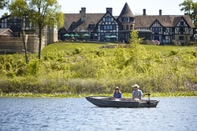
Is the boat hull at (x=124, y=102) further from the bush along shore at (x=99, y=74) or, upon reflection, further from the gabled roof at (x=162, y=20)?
the gabled roof at (x=162, y=20)

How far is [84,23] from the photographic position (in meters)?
136

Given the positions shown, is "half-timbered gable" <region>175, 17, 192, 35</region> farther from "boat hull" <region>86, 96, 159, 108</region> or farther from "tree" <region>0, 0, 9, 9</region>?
"boat hull" <region>86, 96, 159, 108</region>

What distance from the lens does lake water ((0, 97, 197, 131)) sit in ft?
125

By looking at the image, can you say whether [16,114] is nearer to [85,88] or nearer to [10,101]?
[10,101]

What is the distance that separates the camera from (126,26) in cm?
13525

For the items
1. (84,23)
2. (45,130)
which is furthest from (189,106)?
(84,23)

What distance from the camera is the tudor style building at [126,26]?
134 meters

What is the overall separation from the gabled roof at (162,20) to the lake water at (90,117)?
79.5 meters

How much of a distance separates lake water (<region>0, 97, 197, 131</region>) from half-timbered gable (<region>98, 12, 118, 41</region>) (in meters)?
76.4

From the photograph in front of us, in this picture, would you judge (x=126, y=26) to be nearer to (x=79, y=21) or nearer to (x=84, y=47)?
(x=79, y=21)

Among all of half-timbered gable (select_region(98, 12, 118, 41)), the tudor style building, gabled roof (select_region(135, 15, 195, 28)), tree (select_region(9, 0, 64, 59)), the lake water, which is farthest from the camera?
gabled roof (select_region(135, 15, 195, 28))

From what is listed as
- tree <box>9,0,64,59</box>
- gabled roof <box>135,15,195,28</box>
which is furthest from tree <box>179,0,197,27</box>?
tree <box>9,0,64,59</box>

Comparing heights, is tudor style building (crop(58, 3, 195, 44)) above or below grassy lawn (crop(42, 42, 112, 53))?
above

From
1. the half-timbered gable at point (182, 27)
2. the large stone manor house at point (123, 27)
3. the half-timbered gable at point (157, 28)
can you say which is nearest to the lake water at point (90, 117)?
the large stone manor house at point (123, 27)
